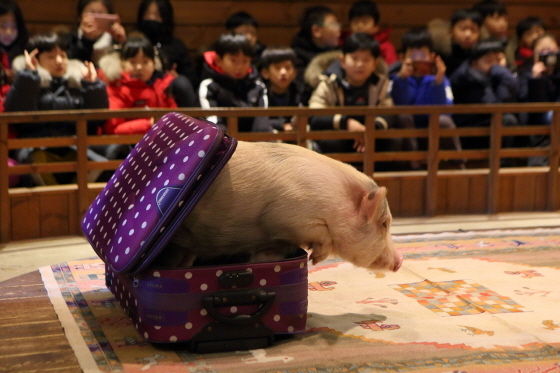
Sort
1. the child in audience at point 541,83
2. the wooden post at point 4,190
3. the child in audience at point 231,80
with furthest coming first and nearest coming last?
the child in audience at point 541,83, the child in audience at point 231,80, the wooden post at point 4,190

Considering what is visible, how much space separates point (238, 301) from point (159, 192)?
412 mm

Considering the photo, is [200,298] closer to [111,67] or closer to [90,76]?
[90,76]

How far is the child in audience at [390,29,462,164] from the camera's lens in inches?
187

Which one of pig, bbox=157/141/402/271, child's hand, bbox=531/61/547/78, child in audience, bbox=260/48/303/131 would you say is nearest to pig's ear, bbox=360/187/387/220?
pig, bbox=157/141/402/271

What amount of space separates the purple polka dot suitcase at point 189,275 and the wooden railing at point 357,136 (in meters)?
1.41

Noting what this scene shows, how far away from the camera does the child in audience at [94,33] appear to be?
4.54 meters

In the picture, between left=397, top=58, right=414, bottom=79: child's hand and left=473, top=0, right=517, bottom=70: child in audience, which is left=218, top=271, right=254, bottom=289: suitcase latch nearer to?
left=397, top=58, right=414, bottom=79: child's hand

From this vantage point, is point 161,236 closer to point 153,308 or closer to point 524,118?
point 153,308

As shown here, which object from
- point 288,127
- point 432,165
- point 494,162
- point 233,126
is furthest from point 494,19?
point 233,126

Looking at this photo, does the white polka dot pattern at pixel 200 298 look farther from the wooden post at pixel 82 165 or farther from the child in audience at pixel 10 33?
the child in audience at pixel 10 33

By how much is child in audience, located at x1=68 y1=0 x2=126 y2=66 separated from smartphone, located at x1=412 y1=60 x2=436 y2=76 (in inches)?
73.9

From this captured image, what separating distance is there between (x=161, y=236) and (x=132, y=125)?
2042mm

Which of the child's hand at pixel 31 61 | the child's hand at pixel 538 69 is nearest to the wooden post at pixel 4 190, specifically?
the child's hand at pixel 31 61

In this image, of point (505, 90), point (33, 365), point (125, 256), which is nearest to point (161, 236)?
point (125, 256)
